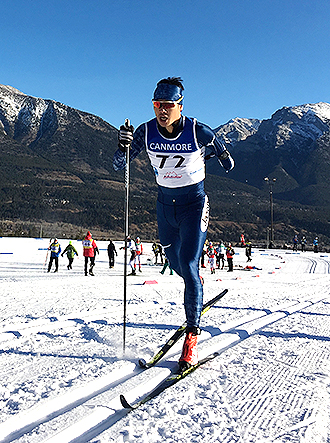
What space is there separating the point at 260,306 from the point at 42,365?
3.71 meters

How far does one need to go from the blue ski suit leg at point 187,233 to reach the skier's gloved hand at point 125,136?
1.65ft

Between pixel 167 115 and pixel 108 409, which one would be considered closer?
pixel 108 409

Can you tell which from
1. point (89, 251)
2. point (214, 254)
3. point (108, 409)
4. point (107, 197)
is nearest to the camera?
point (108, 409)

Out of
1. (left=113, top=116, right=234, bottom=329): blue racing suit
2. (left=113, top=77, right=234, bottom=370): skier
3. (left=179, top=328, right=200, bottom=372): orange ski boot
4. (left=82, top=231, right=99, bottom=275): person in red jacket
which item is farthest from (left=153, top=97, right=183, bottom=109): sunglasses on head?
(left=82, top=231, right=99, bottom=275): person in red jacket

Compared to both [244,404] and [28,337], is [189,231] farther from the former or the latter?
[28,337]

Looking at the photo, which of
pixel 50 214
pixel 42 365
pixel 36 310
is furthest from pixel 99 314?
pixel 50 214

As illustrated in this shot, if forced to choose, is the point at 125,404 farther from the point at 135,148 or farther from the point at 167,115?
the point at 135,148

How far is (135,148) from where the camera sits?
12.0 feet

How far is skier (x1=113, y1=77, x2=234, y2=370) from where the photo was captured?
10.3ft

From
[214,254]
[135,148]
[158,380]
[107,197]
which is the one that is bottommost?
[158,380]

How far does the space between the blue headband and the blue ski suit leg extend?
2.38 feet

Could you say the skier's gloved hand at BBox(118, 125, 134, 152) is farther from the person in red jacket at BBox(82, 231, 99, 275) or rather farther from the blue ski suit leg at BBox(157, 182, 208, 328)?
the person in red jacket at BBox(82, 231, 99, 275)

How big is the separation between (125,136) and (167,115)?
0.47 metres

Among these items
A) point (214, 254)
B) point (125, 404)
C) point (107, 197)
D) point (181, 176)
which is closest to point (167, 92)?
point (181, 176)
